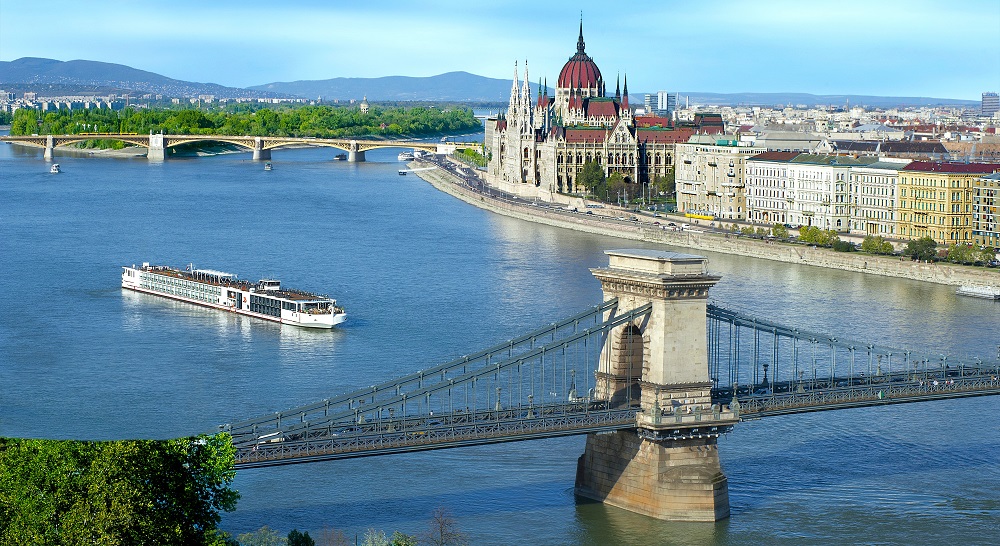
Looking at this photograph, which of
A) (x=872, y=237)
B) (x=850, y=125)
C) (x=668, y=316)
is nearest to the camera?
(x=668, y=316)

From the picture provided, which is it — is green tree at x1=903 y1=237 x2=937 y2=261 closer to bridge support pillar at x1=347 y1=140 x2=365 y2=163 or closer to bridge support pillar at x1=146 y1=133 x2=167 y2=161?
bridge support pillar at x1=347 y1=140 x2=365 y2=163

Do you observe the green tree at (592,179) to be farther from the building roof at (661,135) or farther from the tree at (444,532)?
the tree at (444,532)

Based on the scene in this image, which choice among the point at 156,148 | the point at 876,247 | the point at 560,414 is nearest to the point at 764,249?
the point at 876,247

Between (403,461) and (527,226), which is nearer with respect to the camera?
(403,461)

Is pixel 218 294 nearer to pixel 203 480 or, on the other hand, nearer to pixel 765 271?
pixel 765 271

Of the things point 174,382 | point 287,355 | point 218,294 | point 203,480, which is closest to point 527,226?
point 218,294

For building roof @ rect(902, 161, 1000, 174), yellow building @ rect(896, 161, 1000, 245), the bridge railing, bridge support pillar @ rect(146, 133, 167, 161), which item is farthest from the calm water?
bridge support pillar @ rect(146, 133, 167, 161)

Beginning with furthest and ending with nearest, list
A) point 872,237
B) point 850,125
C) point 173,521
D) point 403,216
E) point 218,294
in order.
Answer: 1. point 850,125
2. point 403,216
3. point 872,237
4. point 218,294
5. point 173,521

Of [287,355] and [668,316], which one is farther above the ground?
[668,316]
